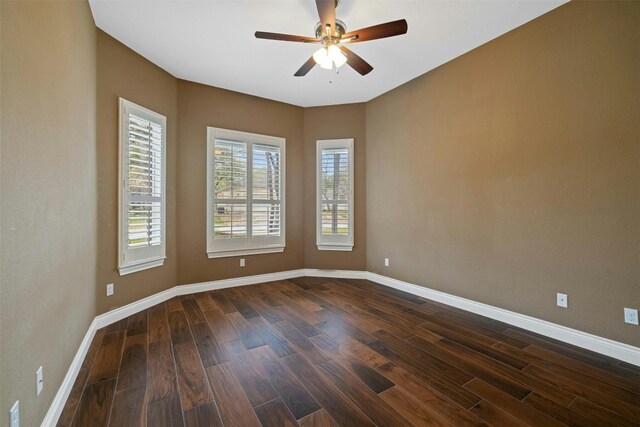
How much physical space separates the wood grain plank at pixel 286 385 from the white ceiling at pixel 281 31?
3.03 meters

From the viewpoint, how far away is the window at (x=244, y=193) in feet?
12.8

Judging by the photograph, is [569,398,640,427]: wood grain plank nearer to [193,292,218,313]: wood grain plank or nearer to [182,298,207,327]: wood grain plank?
[182,298,207,327]: wood grain plank

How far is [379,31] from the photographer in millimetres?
2111

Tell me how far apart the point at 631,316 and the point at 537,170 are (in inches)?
53.3

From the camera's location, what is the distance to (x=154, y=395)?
171cm

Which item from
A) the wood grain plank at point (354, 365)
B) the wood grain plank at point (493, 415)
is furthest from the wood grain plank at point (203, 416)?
the wood grain plank at point (493, 415)

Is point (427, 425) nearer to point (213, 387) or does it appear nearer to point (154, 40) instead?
point (213, 387)

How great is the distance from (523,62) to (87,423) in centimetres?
442

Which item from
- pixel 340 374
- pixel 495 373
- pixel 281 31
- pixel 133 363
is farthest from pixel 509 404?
pixel 281 31

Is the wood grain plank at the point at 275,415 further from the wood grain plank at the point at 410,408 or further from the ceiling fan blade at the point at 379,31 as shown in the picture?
the ceiling fan blade at the point at 379,31

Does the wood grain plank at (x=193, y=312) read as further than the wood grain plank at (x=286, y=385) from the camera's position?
Yes

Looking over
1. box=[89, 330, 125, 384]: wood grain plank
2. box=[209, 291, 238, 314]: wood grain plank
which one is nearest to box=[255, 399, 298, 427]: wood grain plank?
box=[89, 330, 125, 384]: wood grain plank

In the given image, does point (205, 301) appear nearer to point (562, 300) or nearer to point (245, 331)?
point (245, 331)

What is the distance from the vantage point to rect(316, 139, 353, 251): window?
14.8ft
